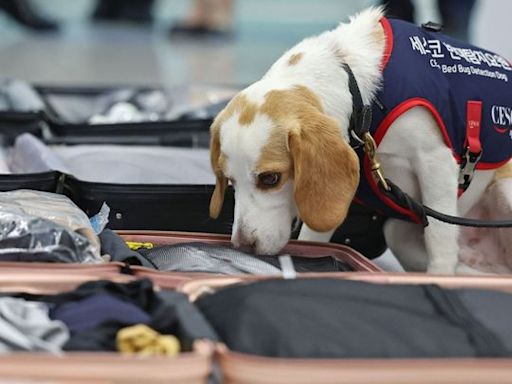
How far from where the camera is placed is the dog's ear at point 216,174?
6.03ft

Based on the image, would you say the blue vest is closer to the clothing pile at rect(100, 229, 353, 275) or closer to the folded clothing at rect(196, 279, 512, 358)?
the clothing pile at rect(100, 229, 353, 275)

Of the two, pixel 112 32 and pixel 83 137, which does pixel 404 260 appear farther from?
pixel 112 32

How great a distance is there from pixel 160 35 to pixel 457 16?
8.75ft

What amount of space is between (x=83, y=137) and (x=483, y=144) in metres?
1.17

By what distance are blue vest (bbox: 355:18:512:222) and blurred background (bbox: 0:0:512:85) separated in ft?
8.22

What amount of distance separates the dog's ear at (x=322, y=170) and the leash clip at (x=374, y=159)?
0.32 feet

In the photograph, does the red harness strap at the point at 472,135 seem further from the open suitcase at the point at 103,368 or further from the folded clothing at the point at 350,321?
the open suitcase at the point at 103,368

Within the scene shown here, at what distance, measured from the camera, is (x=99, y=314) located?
1257 mm

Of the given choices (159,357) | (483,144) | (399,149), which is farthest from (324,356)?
(483,144)

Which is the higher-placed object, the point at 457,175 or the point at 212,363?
the point at 457,175

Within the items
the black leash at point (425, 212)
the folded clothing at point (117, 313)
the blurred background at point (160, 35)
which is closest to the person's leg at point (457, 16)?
the blurred background at point (160, 35)

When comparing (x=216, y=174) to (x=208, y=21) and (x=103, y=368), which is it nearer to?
(x=103, y=368)

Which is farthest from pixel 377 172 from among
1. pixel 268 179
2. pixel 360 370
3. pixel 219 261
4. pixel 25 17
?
pixel 25 17

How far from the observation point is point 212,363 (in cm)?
118
